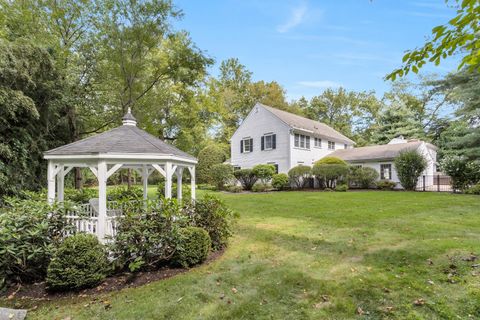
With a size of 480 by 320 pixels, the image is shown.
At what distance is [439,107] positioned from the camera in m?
31.9

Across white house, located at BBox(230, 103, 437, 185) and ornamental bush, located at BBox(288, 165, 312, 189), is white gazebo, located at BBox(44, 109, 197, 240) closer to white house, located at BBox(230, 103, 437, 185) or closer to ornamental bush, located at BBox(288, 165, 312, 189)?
ornamental bush, located at BBox(288, 165, 312, 189)

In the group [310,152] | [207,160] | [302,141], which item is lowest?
[207,160]

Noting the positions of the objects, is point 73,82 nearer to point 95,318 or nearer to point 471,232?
point 95,318

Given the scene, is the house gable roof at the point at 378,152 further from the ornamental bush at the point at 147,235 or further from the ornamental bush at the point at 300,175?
the ornamental bush at the point at 147,235

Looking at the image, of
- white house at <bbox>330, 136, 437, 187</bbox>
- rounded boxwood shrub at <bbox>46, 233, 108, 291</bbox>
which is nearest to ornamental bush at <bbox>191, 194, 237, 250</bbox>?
rounded boxwood shrub at <bbox>46, 233, 108, 291</bbox>

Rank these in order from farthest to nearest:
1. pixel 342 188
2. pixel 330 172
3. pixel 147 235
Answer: pixel 330 172
pixel 342 188
pixel 147 235

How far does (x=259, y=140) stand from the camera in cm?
2353

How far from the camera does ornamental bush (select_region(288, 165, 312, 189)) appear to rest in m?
19.9

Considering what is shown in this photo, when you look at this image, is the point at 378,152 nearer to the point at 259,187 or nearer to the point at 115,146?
the point at 259,187

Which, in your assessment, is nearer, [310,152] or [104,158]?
[104,158]

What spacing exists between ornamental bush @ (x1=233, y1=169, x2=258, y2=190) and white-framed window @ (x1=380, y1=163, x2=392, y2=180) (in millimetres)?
9720

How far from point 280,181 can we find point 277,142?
386 centimetres

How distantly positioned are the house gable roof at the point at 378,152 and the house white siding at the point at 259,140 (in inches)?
224

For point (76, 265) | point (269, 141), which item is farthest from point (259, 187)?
point (76, 265)
